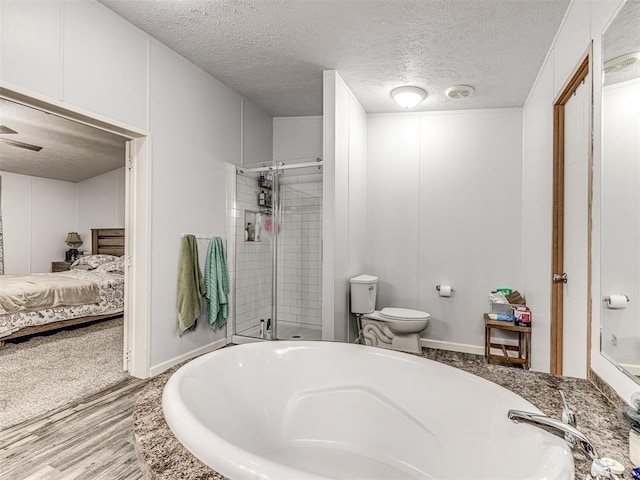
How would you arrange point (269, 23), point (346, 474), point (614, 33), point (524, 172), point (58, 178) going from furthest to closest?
point (58, 178)
point (524, 172)
point (269, 23)
point (346, 474)
point (614, 33)

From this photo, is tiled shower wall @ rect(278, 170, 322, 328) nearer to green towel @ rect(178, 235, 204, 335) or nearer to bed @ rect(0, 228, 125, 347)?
green towel @ rect(178, 235, 204, 335)

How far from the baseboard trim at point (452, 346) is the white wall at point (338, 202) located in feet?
3.35

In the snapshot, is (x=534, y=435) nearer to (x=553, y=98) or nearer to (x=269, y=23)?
(x=553, y=98)

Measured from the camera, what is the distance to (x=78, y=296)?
14.6 feet

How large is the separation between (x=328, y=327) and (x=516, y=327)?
5.42ft

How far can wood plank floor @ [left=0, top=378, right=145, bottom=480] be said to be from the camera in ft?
5.55

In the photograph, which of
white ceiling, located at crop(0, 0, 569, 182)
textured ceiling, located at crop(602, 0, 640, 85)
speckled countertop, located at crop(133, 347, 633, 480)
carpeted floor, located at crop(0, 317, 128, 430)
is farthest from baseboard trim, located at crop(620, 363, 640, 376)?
carpeted floor, located at crop(0, 317, 128, 430)

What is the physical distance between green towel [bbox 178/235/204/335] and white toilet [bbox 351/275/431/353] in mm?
1402

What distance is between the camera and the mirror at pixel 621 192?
1201 mm

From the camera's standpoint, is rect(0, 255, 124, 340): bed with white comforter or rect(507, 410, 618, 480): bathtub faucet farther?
rect(0, 255, 124, 340): bed with white comforter

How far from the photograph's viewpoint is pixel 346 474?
5.32ft

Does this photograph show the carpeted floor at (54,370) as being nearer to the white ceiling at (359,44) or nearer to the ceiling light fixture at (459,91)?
the white ceiling at (359,44)

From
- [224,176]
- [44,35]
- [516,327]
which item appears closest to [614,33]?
[516,327]

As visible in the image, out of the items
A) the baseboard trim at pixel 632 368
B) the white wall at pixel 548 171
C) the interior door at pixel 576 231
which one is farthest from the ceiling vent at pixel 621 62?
the baseboard trim at pixel 632 368
